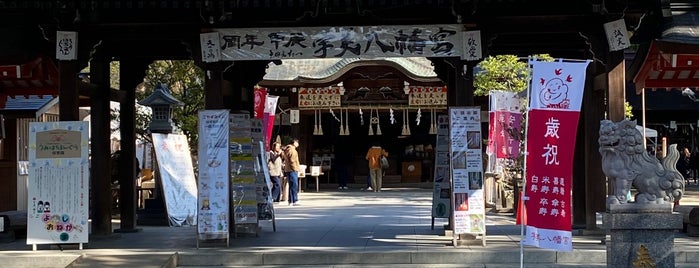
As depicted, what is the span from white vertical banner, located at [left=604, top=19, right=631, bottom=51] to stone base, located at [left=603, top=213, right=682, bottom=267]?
11.8ft

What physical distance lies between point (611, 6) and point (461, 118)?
269cm

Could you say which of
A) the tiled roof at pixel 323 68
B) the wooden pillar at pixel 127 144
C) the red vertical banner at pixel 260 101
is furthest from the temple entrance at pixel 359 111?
the wooden pillar at pixel 127 144

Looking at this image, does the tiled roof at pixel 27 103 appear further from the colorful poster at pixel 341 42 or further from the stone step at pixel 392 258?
the stone step at pixel 392 258

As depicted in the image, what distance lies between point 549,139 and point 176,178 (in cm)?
903

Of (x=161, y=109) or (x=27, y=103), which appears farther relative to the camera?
(x=27, y=103)

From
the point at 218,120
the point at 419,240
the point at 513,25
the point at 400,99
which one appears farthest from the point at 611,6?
the point at 400,99

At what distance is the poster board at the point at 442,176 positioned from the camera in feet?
42.2

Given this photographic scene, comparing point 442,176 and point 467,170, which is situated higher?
point 467,170

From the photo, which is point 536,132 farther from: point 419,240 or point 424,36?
point 419,240

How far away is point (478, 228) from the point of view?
10938mm

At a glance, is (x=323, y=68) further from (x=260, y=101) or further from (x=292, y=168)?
(x=260, y=101)

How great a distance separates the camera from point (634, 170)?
808cm

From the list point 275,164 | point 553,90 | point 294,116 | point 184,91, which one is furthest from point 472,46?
point 294,116

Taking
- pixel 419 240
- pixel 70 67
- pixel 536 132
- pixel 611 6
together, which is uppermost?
pixel 611 6
